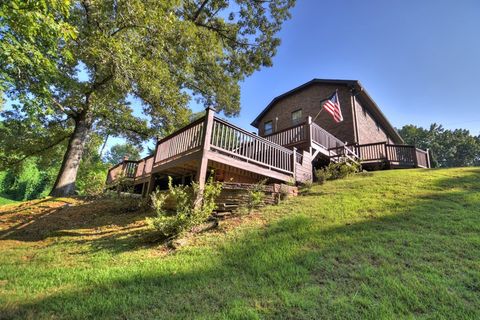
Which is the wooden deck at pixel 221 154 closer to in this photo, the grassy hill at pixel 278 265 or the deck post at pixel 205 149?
the deck post at pixel 205 149

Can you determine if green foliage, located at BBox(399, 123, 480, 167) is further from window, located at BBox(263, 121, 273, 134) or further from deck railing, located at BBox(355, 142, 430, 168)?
deck railing, located at BBox(355, 142, 430, 168)

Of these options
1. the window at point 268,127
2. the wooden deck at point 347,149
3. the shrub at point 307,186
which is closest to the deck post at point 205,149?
the shrub at point 307,186

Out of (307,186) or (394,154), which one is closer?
(307,186)

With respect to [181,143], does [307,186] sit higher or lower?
lower

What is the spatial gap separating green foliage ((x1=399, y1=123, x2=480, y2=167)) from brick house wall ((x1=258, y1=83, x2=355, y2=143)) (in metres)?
38.2

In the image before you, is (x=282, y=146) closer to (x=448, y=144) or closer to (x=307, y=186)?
(x=307, y=186)

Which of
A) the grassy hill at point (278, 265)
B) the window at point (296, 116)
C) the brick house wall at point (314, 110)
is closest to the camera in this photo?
the grassy hill at point (278, 265)

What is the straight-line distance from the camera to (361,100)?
55.2 ft

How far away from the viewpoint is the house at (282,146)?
291 inches

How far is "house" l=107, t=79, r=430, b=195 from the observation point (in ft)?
24.2

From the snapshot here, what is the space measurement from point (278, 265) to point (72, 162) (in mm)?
12411

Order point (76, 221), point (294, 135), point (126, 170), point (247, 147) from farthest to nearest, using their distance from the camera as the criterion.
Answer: point (126, 170) < point (294, 135) < point (76, 221) < point (247, 147)

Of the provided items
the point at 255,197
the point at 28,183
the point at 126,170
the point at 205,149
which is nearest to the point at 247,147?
the point at 205,149

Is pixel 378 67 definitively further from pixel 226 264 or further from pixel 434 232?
pixel 226 264
